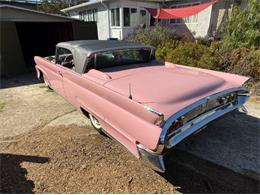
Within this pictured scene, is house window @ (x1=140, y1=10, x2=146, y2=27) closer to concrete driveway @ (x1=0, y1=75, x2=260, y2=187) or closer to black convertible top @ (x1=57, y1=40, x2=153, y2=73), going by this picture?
concrete driveway @ (x1=0, y1=75, x2=260, y2=187)

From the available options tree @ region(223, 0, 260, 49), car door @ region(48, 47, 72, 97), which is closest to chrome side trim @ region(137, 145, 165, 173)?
car door @ region(48, 47, 72, 97)

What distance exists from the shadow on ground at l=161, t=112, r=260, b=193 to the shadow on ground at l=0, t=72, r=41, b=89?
6.52 metres

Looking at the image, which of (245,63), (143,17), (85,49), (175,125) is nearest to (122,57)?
(85,49)

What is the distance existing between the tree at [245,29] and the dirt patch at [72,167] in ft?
20.6

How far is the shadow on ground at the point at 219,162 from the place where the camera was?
8.73ft

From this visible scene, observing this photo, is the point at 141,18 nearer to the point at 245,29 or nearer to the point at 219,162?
the point at 245,29

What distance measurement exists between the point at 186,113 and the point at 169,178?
902mm

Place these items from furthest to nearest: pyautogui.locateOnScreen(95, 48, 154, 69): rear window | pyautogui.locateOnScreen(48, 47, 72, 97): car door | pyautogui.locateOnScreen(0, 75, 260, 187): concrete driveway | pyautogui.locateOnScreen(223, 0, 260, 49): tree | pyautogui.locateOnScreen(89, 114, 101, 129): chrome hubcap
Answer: pyautogui.locateOnScreen(223, 0, 260, 49): tree
pyautogui.locateOnScreen(48, 47, 72, 97): car door
pyautogui.locateOnScreen(95, 48, 154, 69): rear window
pyautogui.locateOnScreen(89, 114, 101, 129): chrome hubcap
pyautogui.locateOnScreen(0, 75, 260, 187): concrete driveway

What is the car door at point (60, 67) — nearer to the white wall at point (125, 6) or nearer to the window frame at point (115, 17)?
the white wall at point (125, 6)

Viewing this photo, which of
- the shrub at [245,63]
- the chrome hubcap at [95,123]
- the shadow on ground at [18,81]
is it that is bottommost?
the shadow on ground at [18,81]

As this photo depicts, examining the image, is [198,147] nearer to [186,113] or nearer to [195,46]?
[186,113]

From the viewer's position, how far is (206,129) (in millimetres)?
3918

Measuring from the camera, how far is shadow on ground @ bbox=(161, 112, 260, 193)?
266 cm

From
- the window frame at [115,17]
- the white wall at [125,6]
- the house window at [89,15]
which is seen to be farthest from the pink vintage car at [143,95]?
the house window at [89,15]
